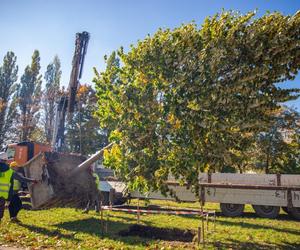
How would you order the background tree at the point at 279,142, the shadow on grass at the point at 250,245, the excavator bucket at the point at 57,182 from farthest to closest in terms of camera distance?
the background tree at the point at 279,142 → the excavator bucket at the point at 57,182 → the shadow on grass at the point at 250,245

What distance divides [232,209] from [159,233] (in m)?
6.00

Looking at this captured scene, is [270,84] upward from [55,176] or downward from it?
upward

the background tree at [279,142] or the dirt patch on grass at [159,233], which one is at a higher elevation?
the background tree at [279,142]

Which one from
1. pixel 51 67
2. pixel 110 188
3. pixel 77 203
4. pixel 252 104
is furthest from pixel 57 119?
pixel 51 67

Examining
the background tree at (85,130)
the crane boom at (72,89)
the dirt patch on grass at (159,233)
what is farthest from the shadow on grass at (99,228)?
the background tree at (85,130)

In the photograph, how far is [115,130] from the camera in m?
8.58

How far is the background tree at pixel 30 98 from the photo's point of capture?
40.5 meters

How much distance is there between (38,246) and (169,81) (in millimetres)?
5030

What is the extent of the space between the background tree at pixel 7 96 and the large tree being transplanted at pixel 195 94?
36369 millimetres

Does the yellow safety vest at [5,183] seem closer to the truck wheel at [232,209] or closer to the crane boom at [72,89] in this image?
the truck wheel at [232,209]

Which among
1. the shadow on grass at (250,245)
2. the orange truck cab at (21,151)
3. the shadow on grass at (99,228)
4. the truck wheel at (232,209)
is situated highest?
the orange truck cab at (21,151)

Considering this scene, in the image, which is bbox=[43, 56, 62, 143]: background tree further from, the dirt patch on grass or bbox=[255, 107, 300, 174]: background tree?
the dirt patch on grass

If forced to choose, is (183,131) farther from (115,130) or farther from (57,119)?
(57,119)

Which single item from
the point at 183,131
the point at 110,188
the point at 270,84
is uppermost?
the point at 270,84
